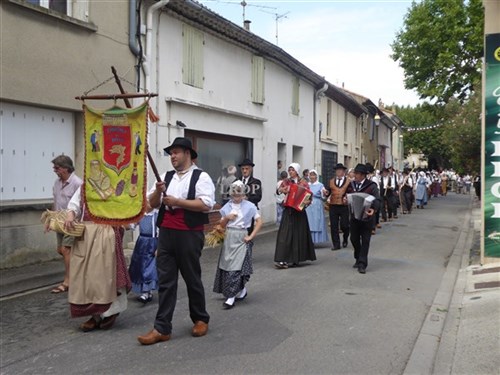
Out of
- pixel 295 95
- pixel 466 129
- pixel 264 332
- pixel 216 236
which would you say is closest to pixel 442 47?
pixel 466 129

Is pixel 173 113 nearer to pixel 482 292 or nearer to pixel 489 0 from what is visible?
pixel 489 0

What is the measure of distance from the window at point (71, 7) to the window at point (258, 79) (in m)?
7.05

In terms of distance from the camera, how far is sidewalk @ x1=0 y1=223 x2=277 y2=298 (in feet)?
24.6

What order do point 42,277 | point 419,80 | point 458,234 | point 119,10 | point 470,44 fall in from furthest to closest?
point 419,80, point 470,44, point 458,234, point 119,10, point 42,277

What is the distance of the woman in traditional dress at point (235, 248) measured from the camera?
21.3 feet

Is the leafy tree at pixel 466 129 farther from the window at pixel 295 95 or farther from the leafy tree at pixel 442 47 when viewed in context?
the window at pixel 295 95

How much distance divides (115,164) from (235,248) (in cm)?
196

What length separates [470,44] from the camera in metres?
22.3

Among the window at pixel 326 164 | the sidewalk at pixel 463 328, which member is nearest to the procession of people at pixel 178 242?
the sidewalk at pixel 463 328

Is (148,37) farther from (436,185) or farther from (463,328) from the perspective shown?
(436,185)

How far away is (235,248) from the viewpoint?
21.5 ft

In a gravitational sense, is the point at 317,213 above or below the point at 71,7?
below

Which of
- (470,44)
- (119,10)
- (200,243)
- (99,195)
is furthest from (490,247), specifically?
(470,44)

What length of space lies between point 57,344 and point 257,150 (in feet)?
40.0
